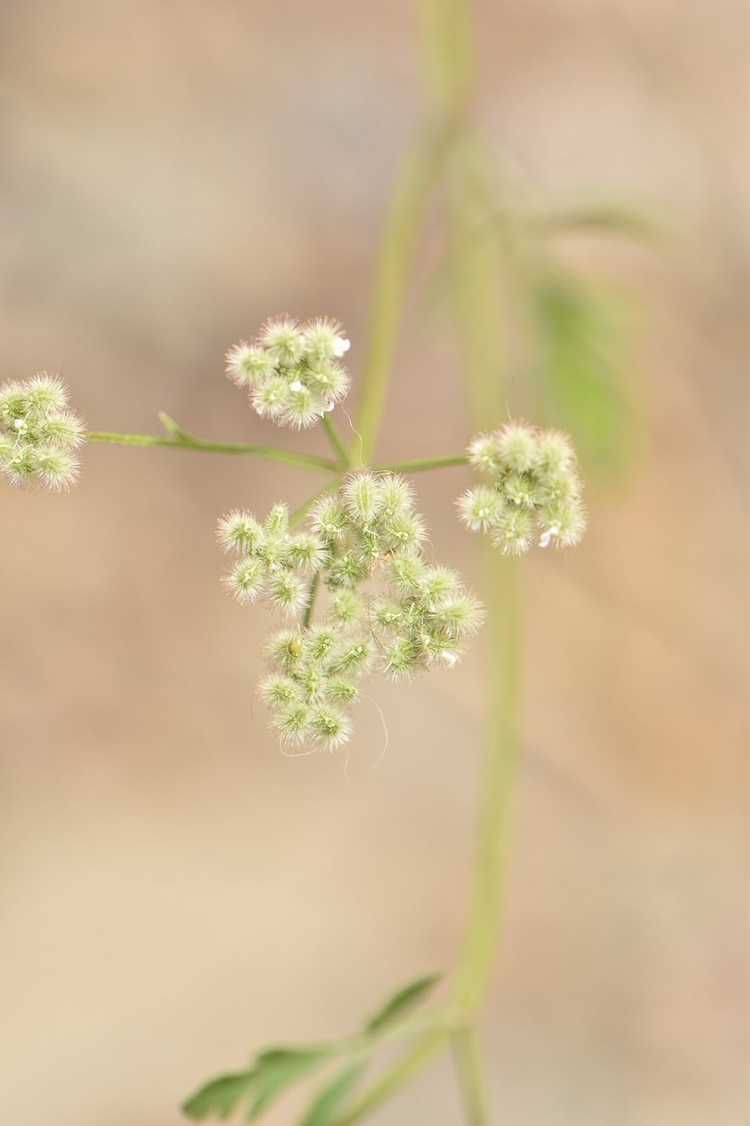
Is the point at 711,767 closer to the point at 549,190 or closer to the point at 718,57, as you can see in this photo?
the point at 549,190

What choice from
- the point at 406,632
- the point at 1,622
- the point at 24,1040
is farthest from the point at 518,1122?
the point at 406,632

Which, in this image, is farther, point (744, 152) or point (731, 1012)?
point (744, 152)

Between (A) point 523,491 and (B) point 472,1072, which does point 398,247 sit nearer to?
(A) point 523,491

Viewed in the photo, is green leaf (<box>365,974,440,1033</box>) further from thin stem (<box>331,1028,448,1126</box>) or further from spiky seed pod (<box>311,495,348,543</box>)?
spiky seed pod (<box>311,495,348,543</box>)

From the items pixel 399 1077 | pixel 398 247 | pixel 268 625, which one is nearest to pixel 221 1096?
pixel 399 1077

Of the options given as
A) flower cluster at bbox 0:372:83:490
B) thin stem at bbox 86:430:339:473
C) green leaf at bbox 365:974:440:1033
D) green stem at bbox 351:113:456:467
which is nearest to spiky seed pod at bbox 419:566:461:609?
thin stem at bbox 86:430:339:473
